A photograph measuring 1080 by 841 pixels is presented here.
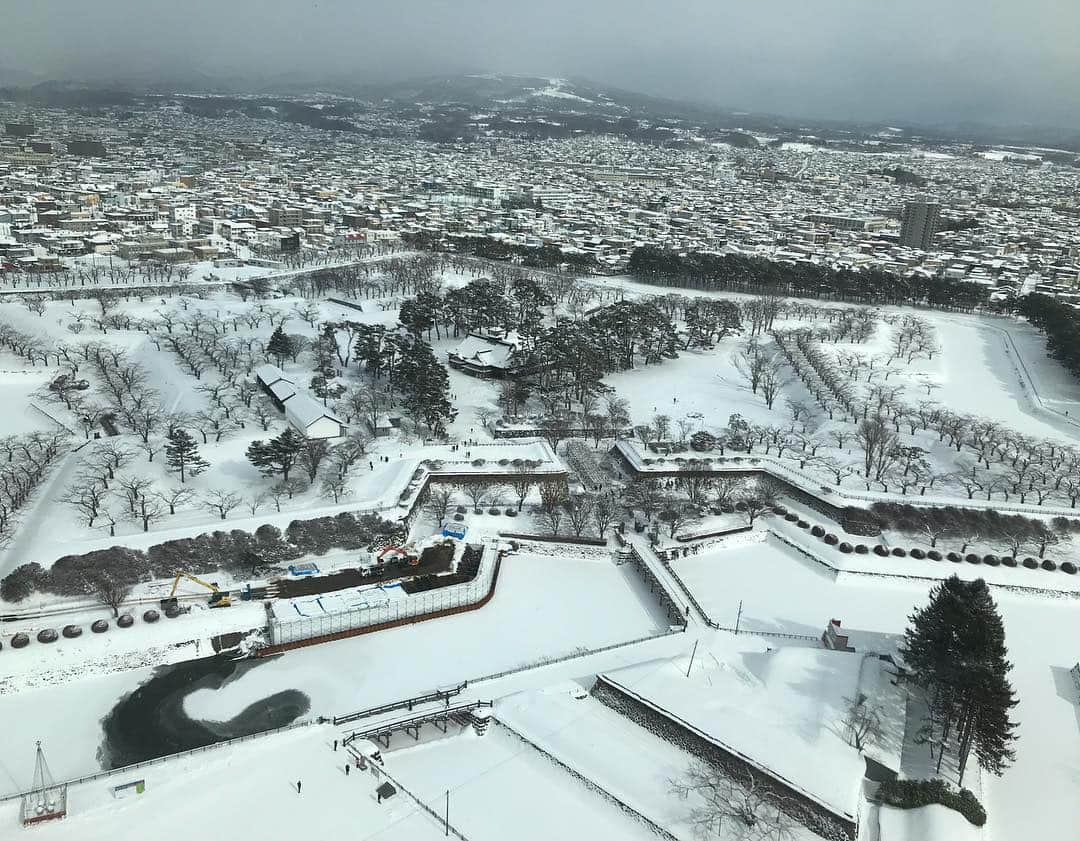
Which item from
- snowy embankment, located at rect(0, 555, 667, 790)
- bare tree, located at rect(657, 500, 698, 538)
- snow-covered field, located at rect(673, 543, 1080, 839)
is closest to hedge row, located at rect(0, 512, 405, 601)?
snowy embankment, located at rect(0, 555, 667, 790)

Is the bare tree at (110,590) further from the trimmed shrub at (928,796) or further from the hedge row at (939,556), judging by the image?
the hedge row at (939,556)

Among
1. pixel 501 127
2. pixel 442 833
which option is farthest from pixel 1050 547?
pixel 501 127

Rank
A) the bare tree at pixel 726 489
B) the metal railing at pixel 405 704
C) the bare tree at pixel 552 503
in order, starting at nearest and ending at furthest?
the metal railing at pixel 405 704
the bare tree at pixel 552 503
the bare tree at pixel 726 489

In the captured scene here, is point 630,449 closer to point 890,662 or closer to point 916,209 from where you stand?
point 890,662

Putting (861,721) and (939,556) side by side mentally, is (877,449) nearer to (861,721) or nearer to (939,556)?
(939,556)

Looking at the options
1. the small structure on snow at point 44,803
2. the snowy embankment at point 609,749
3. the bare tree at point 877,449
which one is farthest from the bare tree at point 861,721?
the small structure on snow at point 44,803
